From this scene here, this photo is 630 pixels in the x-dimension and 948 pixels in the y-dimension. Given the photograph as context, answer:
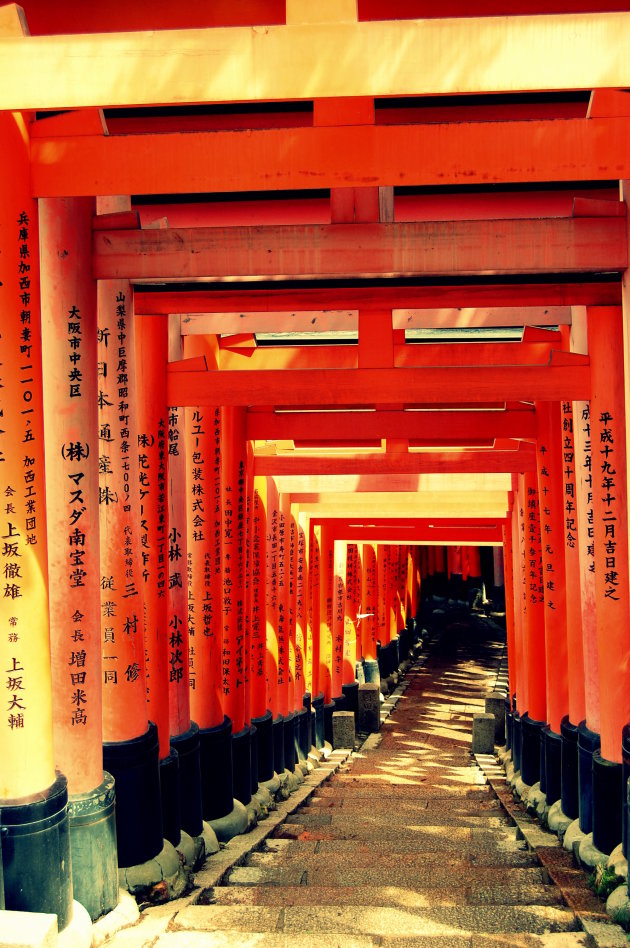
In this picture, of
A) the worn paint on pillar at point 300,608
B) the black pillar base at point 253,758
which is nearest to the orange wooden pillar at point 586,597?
the black pillar base at point 253,758

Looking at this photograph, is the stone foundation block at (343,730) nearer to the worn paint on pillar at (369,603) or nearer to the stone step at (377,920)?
the worn paint on pillar at (369,603)

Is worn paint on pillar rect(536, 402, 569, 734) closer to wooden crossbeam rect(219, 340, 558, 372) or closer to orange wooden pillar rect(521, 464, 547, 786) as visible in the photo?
wooden crossbeam rect(219, 340, 558, 372)

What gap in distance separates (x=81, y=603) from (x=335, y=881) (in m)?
2.75

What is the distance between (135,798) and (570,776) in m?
4.16

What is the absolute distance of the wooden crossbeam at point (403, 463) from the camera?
434 inches

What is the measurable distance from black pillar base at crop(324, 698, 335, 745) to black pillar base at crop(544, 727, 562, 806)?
30.0ft

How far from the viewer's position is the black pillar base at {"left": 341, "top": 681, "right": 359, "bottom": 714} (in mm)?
20297

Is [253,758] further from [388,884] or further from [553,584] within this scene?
[388,884]

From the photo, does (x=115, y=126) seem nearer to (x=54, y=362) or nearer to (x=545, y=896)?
(x=54, y=362)

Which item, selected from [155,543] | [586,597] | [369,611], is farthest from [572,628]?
[369,611]

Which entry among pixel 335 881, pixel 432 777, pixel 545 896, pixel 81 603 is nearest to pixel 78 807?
pixel 81 603

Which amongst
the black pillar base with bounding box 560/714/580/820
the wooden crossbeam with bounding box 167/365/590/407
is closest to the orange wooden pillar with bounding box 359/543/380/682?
the black pillar base with bounding box 560/714/580/820

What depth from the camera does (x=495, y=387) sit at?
757 cm

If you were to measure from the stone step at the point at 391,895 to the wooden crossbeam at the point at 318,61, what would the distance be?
445 centimetres
